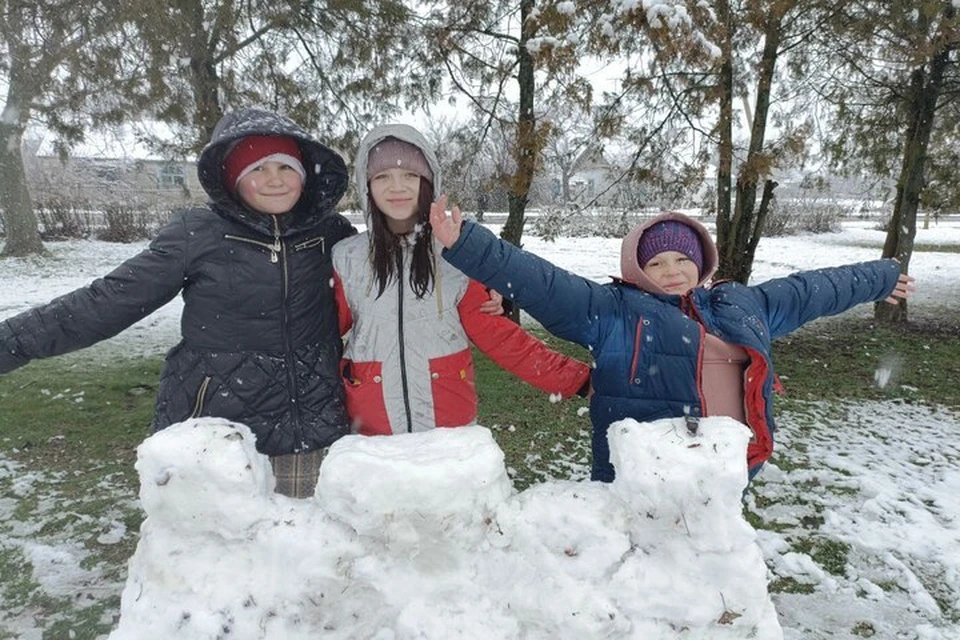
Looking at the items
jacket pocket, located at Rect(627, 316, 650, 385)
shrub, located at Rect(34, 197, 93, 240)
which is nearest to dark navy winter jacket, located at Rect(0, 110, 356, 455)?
jacket pocket, located at Rect(627, 316, 650, 385)

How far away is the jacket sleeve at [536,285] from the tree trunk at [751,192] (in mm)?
4025

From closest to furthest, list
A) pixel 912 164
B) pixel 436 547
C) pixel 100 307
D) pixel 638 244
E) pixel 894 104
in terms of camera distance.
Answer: pixel 436 547, pixel 100 307, pixel 638 244, pixel 912 164, pixel 894 104

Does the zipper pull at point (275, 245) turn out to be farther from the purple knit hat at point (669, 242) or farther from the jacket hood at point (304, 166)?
the purple knit hat at point (669, 242)

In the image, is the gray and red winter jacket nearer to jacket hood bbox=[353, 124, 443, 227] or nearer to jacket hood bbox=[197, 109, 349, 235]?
jacket hood bbox=[353, 124, 443, 227]

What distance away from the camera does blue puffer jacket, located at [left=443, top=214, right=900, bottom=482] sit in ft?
6.28

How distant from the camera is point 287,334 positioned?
202 centimetres

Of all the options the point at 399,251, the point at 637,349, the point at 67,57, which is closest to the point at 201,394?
the point at 399,251

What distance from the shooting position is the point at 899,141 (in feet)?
27.1

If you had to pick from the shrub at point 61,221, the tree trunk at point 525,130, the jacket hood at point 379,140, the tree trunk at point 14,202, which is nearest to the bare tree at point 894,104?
the tree trunk at point 525,130

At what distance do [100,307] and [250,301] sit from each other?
16.4 inches

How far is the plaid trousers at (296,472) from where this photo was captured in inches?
81.6

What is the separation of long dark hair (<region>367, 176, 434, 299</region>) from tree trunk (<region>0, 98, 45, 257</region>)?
1551 centimetres

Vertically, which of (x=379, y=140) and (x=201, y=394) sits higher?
(x=379, y=140)

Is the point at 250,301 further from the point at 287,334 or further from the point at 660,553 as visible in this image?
the point at 660,553
